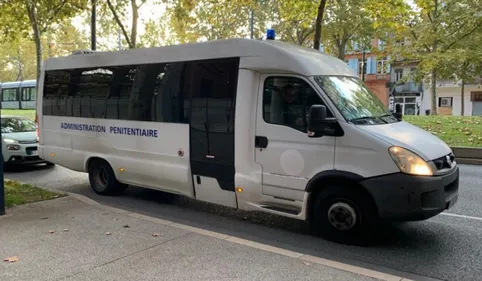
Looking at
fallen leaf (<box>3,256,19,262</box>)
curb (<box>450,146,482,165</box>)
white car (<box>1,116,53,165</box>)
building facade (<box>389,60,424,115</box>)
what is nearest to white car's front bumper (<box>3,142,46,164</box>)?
white car (<box>1,116,53,165</box>)

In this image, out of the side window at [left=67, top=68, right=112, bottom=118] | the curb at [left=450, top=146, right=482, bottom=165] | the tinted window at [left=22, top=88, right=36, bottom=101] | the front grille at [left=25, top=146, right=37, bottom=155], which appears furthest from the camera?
the tinted window at [left=22, top=88, right=36, bottom=101]

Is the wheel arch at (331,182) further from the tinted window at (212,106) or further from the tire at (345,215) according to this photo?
the tinted window at (212,106)

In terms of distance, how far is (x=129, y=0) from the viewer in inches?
675

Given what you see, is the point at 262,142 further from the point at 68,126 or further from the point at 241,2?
the point at 241,2

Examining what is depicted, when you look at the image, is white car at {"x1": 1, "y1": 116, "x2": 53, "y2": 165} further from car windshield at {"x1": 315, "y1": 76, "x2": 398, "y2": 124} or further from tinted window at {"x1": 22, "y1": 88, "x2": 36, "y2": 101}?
tinted window at {"x1": 22, "y1": 88, "x2": 36, "y2": 101}

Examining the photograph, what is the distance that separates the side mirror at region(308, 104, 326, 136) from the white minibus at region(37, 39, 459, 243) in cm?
1

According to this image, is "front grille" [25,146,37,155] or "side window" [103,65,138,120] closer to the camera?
"side window" [103,65,138,120]

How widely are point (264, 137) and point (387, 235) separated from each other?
2034 millimetres

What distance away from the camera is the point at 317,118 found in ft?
16.2

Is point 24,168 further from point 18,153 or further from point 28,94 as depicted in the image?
point 28,94

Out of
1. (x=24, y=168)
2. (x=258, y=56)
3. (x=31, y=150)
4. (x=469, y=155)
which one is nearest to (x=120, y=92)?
(x=258, y=56)

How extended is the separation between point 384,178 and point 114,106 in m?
4.89

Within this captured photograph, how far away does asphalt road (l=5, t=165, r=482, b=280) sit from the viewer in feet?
15.3

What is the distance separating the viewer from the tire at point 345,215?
5113 mm
